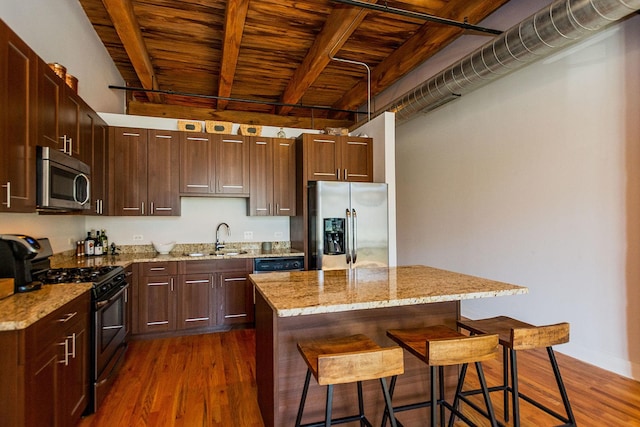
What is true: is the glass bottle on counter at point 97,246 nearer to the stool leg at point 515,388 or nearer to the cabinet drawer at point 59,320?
the cabinet drawer at point 59,320

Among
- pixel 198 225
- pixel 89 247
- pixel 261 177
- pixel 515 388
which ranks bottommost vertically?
pixel 515 388

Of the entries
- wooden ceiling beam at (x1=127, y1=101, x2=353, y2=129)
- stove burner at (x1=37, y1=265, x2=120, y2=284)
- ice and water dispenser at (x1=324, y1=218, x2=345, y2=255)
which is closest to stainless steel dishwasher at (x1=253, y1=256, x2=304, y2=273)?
ice and water dispenser at (x1=324, y1=218, x2=345, y2=255)

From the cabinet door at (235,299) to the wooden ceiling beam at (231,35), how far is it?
2554 mm

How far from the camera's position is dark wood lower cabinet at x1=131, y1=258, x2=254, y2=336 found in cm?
375

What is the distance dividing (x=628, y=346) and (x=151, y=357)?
4.14m

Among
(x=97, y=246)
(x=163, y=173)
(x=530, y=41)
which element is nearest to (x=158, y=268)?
(x=97, y=246)

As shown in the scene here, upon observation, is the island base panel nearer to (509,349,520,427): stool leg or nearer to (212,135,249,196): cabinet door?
(509,349,520,427): stool leg

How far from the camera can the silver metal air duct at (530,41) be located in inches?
89.4

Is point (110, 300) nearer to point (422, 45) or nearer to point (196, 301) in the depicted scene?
point (196, 301)

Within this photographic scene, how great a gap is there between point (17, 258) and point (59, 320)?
51 cm

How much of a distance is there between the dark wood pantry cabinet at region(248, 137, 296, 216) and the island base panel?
2277 millimetres

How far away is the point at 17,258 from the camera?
6.55 feet

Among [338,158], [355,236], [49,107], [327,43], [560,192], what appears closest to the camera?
[49,107]

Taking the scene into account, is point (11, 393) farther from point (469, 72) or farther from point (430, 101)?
point (430, 101)
